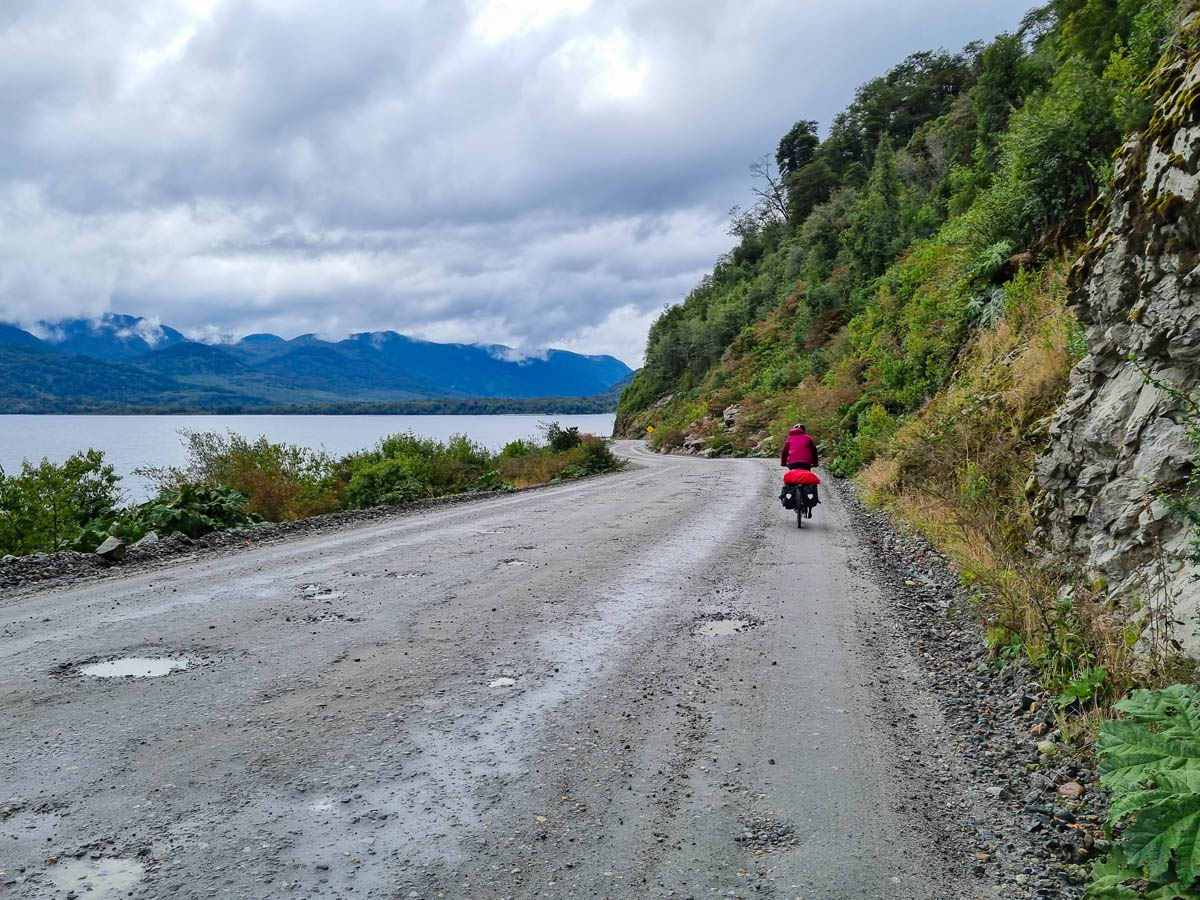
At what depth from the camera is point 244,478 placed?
19.3 metres

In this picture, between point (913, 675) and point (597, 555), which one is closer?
point (913, 675)

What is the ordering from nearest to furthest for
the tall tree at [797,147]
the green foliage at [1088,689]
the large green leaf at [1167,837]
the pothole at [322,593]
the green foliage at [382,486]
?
1. the large green leaf at [1167,837]
2. the green foliage at [1088,689]
3. the pothole at [322,593]
4. the green foliage at [382,486]
5. the tall tree at [797,147]

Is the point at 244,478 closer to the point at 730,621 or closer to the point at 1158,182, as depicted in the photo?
the point at 730,621

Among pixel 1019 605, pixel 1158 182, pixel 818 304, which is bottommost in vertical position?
pixel 1019 605

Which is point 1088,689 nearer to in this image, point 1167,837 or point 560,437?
point 1167,837

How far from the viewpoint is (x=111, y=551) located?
10688 mm

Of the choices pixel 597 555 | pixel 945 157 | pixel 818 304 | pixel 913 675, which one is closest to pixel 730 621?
pixel 913 675

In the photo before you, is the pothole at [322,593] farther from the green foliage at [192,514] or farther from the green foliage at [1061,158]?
the green foliage at [1061,158]

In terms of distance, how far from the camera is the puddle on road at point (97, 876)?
3062 mm

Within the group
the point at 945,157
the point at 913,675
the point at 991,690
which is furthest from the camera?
the point at 945,157

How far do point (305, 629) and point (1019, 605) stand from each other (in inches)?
224

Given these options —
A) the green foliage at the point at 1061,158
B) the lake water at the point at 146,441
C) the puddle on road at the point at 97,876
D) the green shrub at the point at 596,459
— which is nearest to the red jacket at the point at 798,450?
the green foliage at the point at 1061,158

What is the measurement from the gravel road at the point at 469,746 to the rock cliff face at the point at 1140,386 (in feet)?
5.64

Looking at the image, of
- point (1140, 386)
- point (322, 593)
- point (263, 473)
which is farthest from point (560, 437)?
point (1140, 386)
